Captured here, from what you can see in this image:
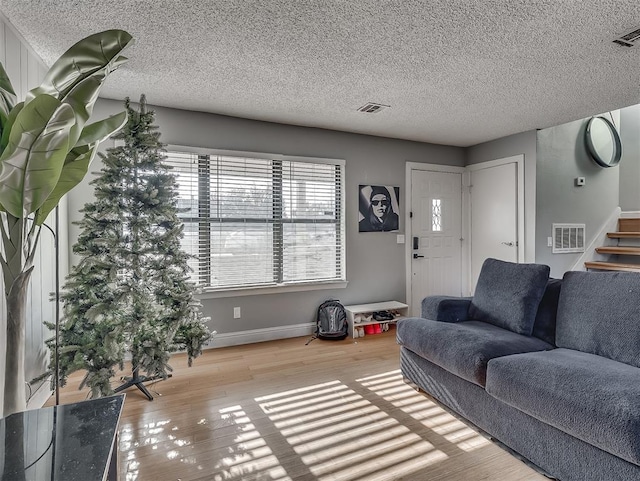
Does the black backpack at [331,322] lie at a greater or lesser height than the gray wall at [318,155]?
lesser

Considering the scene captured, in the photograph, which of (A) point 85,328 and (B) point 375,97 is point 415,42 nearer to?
(B) point 375,97

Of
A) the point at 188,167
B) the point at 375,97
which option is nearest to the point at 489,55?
the point at 375,97

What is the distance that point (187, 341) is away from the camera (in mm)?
2629

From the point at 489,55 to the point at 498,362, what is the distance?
6.69 ft

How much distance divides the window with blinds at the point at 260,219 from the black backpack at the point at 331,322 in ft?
1.16

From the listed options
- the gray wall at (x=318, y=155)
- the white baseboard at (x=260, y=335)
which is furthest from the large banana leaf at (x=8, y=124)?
the white baseboard at (x=260, y=335)

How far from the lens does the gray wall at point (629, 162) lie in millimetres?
4625

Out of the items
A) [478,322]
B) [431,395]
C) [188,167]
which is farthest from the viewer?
[188,167]

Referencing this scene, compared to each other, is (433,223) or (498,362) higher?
(433,223)

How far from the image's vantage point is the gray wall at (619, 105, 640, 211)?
4625 mm

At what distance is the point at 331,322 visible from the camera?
12.7 ft

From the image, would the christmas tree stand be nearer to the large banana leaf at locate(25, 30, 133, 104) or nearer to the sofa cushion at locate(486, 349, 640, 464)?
the large banana leaf at locate(25, 30, 133, 104)

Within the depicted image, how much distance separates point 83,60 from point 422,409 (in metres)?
2.68

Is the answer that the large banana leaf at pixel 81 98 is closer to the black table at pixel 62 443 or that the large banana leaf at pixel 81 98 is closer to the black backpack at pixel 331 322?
the black table at pixel 62 443
